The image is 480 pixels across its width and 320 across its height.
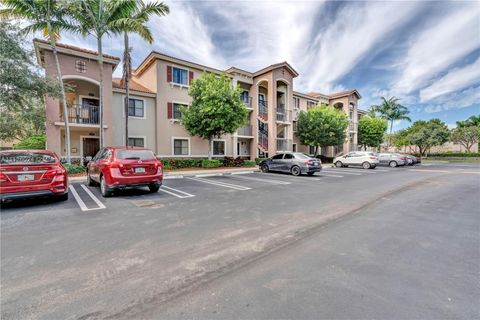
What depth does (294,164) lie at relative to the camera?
14609mm

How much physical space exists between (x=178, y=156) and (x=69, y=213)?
1326 cm

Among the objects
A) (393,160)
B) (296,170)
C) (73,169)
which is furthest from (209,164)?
(393,160)

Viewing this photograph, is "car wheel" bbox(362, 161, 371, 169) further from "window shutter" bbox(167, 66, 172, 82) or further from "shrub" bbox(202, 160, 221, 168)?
"window shutter" bbox(167, 66, 172, 82)

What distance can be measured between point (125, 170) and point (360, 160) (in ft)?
68.7

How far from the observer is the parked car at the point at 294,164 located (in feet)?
46.1

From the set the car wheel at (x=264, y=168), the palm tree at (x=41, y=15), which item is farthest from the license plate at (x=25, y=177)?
the car wheel at (x=264, y=168)

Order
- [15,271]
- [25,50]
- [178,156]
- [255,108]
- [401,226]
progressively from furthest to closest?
[255,108]
[178,156]
[25,50]
[401,226]
[15,271]

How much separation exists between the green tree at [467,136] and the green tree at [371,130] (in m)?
16.6

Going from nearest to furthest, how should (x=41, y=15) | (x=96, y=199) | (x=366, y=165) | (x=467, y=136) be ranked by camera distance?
(x=96, y=199) < (x=41, y=15) < (x=366, y=165) < (x=467, y=136)

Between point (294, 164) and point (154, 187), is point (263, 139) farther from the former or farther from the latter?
point (154, 187)

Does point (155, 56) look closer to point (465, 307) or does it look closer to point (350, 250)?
point (350, 250)

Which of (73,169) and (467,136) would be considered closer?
(73,169)

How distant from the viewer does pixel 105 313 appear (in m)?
2.24

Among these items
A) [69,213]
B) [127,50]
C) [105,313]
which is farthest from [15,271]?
[127,50]
